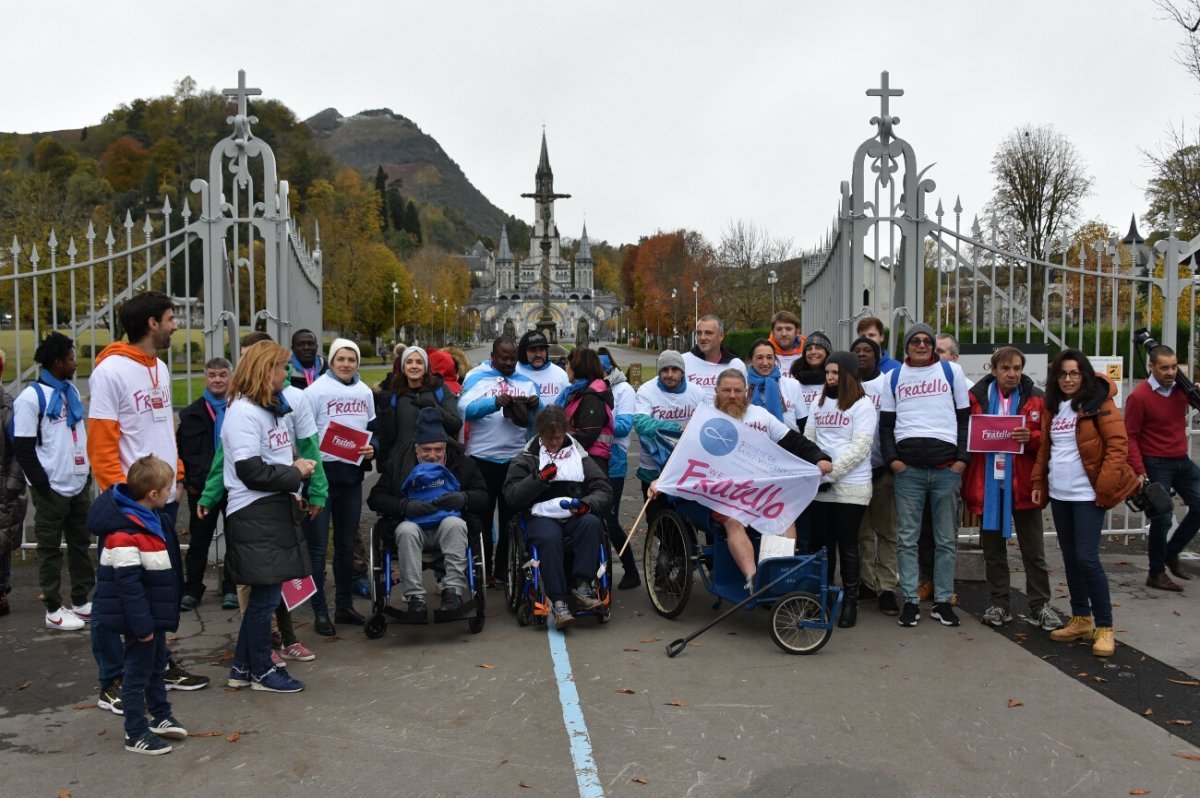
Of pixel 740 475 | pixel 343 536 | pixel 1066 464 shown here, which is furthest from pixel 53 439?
pixel 1066 464

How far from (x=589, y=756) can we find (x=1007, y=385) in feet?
13.6

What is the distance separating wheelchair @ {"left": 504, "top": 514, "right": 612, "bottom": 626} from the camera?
6.81 m

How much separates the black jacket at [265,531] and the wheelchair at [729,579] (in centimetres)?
265

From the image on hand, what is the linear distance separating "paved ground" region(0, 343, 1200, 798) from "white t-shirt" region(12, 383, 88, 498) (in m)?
1.03

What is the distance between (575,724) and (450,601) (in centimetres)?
178

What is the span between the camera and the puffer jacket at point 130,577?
15.2ft

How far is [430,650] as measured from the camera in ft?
21.2

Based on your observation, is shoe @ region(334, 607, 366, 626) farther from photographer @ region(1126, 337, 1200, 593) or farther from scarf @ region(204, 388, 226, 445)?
photographer @ region(1126, 337, 1200, 593)

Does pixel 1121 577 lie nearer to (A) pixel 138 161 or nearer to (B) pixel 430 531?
(B) pixel 430 531

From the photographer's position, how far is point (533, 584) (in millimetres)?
6859

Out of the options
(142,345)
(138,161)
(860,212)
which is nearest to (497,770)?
(142,345)

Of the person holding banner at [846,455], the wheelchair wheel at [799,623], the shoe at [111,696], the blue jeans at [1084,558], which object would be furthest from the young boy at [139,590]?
the blue jeans at [1084,558]

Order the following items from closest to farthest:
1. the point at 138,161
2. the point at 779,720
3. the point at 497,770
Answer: the point at 497,770 → the point at 779,720 → the point at 138,161

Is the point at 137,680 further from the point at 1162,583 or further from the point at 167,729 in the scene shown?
the point at 1162,583
